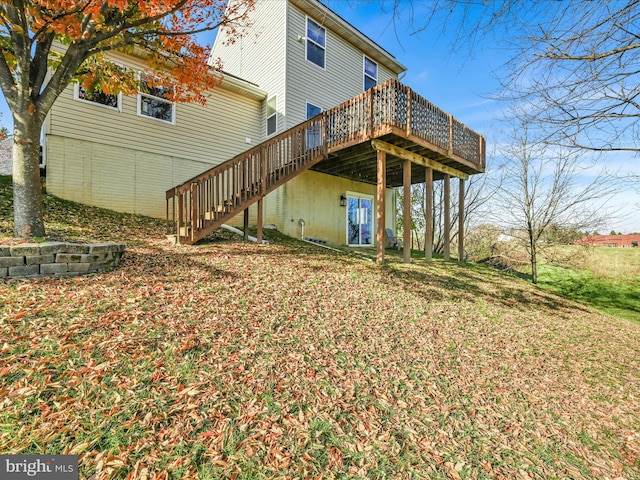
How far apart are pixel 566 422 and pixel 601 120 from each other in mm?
3960

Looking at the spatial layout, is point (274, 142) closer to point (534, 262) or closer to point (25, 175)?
point (25, 175)

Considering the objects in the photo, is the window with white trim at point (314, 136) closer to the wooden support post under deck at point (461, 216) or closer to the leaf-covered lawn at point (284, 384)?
the leaf-covered lawn at point (284, 384)

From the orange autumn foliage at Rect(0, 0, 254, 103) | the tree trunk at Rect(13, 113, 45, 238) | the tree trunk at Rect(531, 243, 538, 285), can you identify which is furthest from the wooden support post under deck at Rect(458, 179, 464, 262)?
the tree trunk at Rect(13, 113, 45, 238)

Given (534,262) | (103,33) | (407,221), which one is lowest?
(534,262)

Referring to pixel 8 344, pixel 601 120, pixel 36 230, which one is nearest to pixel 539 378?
pixel 601 120

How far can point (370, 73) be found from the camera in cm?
1252

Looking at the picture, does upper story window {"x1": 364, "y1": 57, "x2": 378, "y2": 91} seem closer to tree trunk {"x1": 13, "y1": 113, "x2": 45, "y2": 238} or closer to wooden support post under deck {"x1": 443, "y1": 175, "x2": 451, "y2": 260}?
wooden support post under deck {"x1": 443, "y1": 175, "x2": 451, "y2": 260}

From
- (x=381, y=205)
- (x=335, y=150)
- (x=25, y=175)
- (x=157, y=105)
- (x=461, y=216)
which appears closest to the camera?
(x=25, y=175)

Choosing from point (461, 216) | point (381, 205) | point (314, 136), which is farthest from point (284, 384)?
point (461, 216)

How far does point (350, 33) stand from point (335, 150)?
6166mm

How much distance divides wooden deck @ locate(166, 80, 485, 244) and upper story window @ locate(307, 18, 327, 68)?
3793 mm

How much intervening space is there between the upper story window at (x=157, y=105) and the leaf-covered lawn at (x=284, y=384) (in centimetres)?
487

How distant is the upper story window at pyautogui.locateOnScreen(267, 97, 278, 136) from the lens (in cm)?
998

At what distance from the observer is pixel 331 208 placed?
1098cm
